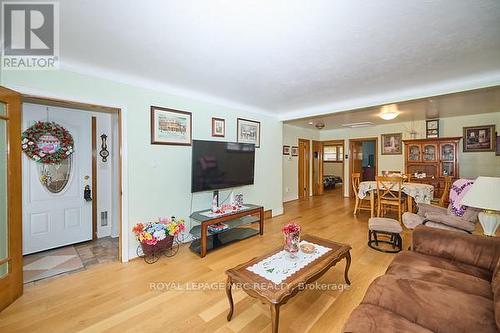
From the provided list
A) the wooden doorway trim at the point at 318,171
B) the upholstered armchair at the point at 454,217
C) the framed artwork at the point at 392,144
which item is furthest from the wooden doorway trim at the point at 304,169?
the upholstered armchair at the point at 454,217

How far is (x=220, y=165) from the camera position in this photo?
3365mm

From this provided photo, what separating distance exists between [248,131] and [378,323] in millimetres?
3478

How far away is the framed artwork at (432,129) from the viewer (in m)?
5.34

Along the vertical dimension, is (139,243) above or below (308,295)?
above

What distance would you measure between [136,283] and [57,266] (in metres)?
1.16

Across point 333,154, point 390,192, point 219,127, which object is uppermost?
point 219,127

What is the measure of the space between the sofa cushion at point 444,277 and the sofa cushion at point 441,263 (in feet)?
0.14

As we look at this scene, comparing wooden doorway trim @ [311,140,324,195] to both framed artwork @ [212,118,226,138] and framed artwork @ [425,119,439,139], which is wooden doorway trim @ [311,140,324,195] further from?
framed artwork @ [212,118,226,138]

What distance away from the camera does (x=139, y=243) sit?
2.83 metres

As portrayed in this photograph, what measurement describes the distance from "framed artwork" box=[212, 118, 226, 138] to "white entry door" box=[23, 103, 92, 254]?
1.91m

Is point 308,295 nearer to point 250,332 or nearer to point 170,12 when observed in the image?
point 250,332

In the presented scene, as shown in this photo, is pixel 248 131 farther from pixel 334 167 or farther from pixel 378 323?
pixel 334 167

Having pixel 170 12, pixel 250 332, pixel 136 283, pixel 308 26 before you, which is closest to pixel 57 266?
pixel 136 283

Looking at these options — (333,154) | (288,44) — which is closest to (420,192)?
(288,44)
